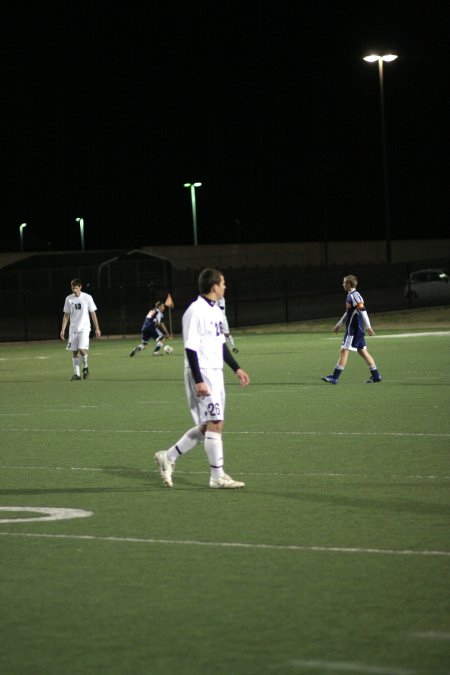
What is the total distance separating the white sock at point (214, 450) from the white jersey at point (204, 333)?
1.95 ft

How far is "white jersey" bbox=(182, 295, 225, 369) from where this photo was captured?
10731mm

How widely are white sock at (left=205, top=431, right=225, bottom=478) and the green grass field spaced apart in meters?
0.20

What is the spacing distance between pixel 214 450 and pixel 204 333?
101 cm

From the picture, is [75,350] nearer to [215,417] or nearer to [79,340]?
[79,340]

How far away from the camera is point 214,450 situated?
10.8 metres

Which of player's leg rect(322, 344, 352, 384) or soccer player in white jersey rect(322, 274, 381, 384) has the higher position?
soccer player in white jersey rect(322, 274, 381, 384)

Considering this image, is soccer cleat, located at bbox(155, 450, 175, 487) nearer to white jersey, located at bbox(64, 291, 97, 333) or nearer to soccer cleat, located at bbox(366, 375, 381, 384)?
soccer cleat, located at bbox(366, 375, 381, 384)

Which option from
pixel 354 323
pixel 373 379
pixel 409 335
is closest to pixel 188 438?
pixel 354 323

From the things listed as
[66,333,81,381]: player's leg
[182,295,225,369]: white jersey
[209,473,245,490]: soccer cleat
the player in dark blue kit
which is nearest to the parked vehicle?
the player in dark blue kit

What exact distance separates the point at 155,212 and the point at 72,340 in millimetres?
103191

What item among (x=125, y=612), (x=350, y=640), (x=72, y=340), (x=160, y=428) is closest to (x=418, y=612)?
(x=350, y=640)

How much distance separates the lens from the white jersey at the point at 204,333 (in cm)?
A: 1073

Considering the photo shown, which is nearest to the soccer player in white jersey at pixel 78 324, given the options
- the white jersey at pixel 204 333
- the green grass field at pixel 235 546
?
the green grass field at pixel 235 546

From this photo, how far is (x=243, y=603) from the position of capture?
22.6ft
